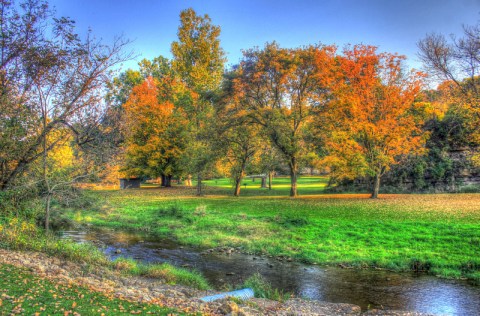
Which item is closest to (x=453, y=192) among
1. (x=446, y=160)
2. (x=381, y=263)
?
(x=446, y=160)

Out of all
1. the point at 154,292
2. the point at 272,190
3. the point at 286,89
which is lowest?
the point at 154,292

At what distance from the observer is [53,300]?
8.03 m

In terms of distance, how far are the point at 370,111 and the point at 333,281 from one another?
62.4ft

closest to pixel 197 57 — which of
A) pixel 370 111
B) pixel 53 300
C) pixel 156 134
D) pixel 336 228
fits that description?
pixel 156 134

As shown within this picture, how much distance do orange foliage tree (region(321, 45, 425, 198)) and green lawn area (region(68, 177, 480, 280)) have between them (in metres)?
3.89

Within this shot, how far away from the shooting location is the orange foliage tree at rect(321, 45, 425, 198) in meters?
29.4

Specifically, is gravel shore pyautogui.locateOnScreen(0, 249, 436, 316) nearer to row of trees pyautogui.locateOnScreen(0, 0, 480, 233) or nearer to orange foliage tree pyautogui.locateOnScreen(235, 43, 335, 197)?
row of trees pyautogui.locateOnScreen(0, 0, 480, 233)

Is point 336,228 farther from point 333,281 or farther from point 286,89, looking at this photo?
point 286,89

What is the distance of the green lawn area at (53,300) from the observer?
7387mm

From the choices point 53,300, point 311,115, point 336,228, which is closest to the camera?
point 53,300

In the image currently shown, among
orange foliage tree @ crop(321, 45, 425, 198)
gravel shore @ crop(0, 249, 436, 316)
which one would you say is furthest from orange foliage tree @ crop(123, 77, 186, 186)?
gravel shore @ crop(0, 249, 436, 316)

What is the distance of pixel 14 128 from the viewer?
54.0ft

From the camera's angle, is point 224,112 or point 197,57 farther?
point 197,57

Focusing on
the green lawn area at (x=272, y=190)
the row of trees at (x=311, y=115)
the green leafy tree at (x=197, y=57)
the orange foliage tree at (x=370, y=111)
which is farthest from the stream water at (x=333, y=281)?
the green leafy tree at (x=197, y=57)
